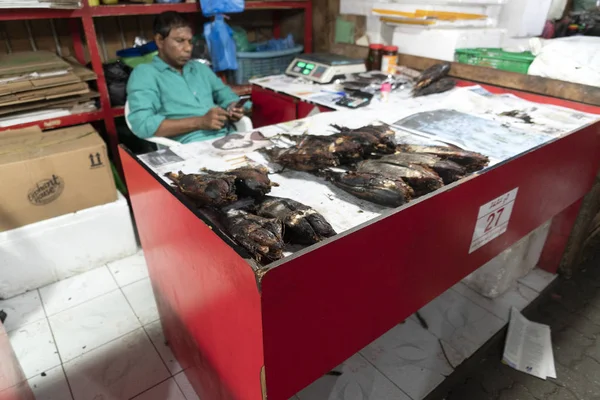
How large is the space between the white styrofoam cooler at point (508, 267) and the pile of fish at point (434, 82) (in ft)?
2.85

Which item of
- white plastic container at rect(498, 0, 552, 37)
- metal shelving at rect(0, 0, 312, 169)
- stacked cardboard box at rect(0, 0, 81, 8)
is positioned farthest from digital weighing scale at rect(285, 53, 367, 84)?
stacked cardboard box at rect(0, 0, 81, 8)

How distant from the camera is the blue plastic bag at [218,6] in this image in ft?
8.09

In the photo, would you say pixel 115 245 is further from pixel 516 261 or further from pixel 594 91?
pixel 594 91

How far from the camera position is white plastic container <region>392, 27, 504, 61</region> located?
2234 mm

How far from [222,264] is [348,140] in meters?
0.61

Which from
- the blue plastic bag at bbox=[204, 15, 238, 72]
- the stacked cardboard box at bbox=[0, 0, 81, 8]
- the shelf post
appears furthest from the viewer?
the blue plastic bag at bbox=[204, 15, 238, 72]

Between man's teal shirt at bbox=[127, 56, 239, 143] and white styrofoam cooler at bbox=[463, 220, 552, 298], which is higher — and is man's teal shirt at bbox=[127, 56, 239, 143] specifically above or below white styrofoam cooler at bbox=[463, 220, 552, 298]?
above

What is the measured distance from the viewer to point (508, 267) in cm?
197

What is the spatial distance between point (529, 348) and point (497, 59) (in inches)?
56.5

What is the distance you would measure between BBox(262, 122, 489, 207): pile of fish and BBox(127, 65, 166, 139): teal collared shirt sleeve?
885 mm

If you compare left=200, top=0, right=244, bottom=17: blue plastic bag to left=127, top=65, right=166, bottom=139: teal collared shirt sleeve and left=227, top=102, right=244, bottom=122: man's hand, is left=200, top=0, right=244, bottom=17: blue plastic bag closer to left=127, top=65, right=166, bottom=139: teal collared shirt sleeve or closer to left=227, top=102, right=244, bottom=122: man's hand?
left=127, top=65, right=166, bottom=139: teal collared shirt sleeve

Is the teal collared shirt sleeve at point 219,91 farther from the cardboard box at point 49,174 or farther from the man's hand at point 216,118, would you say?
the cardboard box at point 49,174

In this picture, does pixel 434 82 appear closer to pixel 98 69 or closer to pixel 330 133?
pixel 330 133

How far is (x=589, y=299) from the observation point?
2.03 metres
